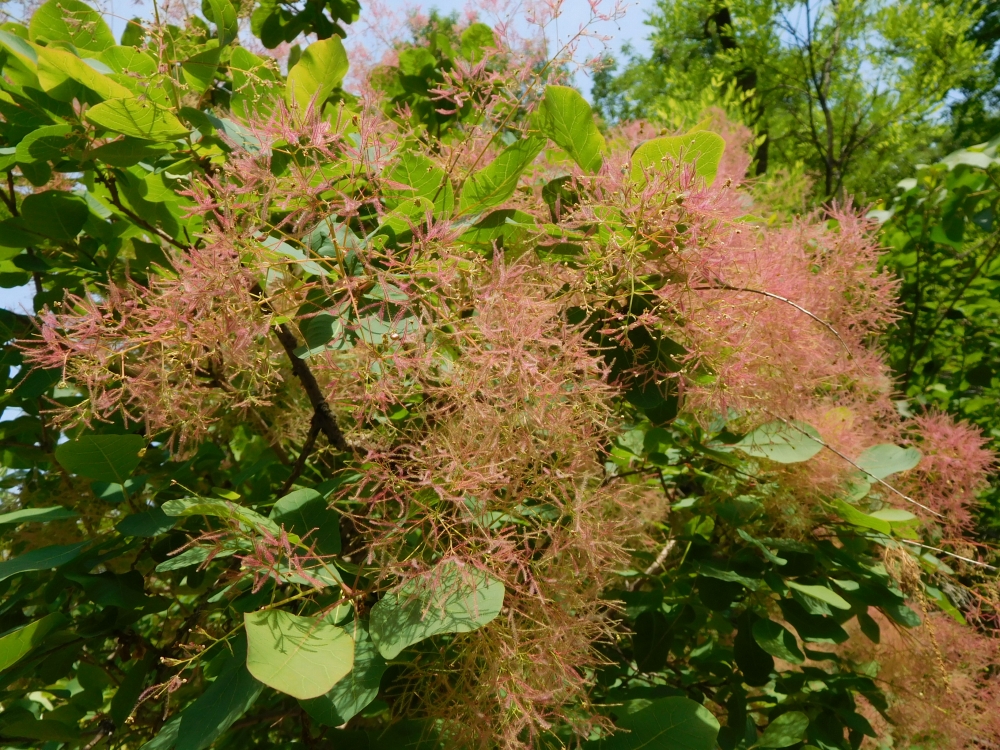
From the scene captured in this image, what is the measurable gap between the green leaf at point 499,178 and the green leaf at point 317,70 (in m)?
0.23

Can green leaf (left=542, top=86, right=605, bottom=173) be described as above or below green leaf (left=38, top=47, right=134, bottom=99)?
below

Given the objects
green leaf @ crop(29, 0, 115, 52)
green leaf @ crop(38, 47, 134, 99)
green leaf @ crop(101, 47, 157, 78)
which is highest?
green leaf @ crop(29, 0, 115, 52)

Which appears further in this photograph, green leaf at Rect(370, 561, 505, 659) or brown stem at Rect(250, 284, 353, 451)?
brown stem at Rect(250, 284, 353, 451)

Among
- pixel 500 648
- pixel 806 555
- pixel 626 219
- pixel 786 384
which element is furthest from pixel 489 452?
pixel 806 555

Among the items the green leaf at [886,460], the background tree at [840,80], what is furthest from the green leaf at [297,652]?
the background tree at [840,80]

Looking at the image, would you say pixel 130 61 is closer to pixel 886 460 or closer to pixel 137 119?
pixel 137 119

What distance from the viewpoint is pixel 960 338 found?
8.50 ft

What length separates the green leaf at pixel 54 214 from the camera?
114cm

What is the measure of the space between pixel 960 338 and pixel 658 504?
1744 mm

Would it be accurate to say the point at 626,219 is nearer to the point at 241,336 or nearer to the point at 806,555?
the point at 241,336

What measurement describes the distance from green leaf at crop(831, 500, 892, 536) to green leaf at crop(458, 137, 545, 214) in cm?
82

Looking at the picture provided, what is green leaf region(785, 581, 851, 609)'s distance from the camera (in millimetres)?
1212

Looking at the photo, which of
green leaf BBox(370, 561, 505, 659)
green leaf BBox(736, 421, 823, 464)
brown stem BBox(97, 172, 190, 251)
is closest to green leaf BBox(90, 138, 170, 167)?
brown stem BBox(97, 172, 190, 251)

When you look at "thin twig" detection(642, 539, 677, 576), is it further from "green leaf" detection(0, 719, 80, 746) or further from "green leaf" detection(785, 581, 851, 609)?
"green leaf" detection(0, 719, 80, 746)
